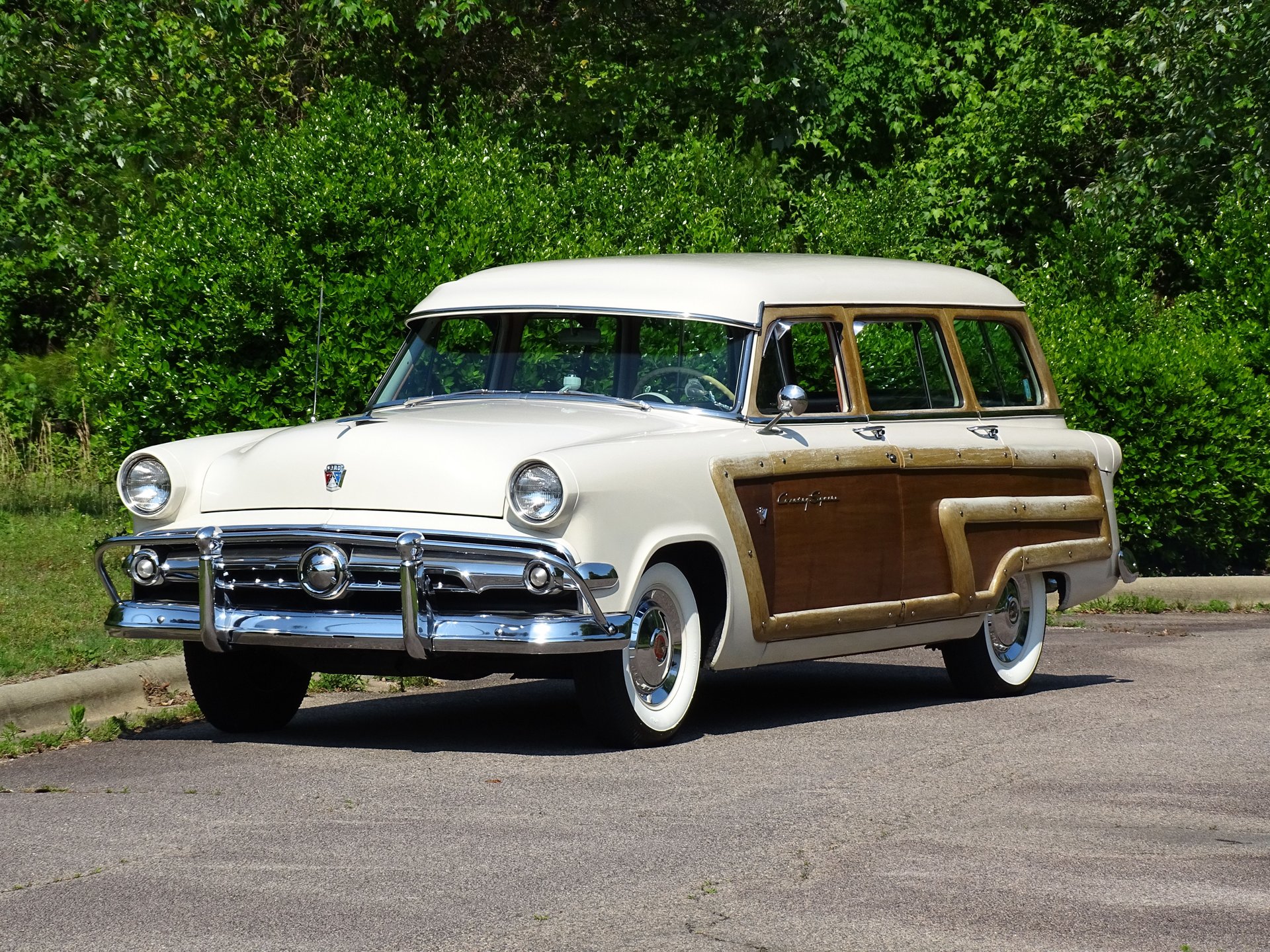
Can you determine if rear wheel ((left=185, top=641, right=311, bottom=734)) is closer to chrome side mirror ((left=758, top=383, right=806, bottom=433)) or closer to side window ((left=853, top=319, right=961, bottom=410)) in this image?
chrome side mirror ((left=758, top=383, right=806, bottom=433))

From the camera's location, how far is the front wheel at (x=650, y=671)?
7598mm

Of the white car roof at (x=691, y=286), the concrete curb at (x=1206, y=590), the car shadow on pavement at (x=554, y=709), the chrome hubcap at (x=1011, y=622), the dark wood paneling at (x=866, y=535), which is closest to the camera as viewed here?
the car shadow on pavement at (x=554, y=709)

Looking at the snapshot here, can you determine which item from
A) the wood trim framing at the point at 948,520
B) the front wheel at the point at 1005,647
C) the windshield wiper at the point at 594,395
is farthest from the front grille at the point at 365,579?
the front wheel at the point at 1005,647

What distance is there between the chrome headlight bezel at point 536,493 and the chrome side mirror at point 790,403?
141 cm

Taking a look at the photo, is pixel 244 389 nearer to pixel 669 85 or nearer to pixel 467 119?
pixel 467 119

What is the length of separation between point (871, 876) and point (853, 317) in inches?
160

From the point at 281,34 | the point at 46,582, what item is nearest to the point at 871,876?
the point at 46,582

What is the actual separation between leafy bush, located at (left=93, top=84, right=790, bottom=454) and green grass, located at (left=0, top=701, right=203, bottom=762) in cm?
514

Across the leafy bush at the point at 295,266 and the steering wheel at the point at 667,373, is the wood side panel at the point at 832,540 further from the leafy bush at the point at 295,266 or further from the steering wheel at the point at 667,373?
the leafy bush at the point at 295,266

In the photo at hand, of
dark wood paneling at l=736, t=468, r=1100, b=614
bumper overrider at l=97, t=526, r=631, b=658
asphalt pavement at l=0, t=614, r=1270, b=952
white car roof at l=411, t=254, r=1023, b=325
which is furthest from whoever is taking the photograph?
white car roof at l=411, t=254, r=1023, b=325

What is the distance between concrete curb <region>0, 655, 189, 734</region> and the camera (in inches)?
325

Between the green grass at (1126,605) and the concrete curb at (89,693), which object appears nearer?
the concrete curb at (89,693)

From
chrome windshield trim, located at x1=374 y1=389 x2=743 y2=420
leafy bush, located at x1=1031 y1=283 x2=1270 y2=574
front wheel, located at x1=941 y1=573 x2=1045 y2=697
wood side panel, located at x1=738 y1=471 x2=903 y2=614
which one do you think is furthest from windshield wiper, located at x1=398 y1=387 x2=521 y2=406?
leafy bush, located at x1=1031 y1=283 x2=1270 y2=574

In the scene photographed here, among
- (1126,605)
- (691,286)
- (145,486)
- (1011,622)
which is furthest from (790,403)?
(1126,605)
